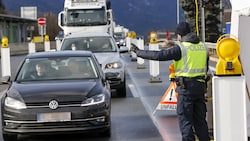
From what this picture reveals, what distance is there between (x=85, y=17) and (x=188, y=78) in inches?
797

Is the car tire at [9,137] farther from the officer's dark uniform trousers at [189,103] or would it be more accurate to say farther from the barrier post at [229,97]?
the barrier post at [229,97]

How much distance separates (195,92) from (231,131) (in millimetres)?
2236

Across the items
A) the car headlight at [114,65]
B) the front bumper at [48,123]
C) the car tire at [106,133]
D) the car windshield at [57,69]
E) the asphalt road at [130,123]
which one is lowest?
the asphalt road at [130,123]

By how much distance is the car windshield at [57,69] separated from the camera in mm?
9758

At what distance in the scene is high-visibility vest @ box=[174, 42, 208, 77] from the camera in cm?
691

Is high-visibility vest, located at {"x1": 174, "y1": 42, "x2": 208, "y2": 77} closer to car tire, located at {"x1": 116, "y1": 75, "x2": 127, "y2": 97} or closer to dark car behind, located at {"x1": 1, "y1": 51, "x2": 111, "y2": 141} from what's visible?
dark car behind, located at {"x1": 1, "y1": 51, "x2": 111, "y2": 141}

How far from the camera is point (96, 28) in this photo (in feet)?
86.1

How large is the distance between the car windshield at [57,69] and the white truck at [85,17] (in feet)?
52.9

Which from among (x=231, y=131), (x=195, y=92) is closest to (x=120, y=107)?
(x=195, y=92)

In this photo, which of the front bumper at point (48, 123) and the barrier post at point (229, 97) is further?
the front bumper at point (48, 123)

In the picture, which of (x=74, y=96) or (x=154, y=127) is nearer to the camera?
(x=74, y=96)

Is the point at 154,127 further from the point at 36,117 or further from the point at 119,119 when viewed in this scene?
the point at 36,117

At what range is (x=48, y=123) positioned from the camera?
332 inches

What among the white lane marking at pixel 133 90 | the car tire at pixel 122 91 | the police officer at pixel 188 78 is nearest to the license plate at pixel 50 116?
the police officer at pixel 188 78
